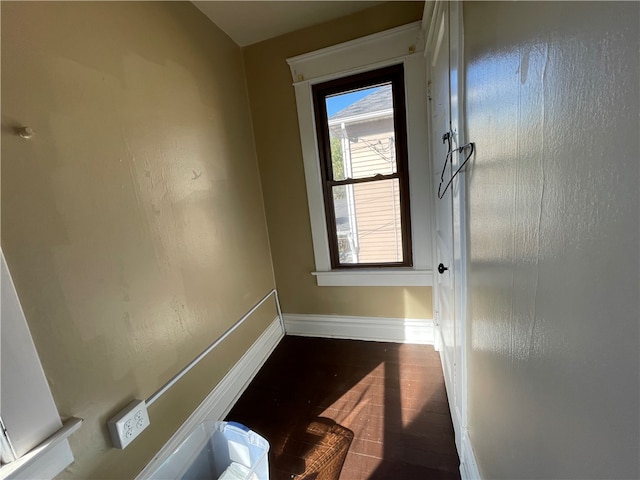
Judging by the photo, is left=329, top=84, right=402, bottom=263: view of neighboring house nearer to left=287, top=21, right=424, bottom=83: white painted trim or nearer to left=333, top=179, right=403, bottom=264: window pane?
left=333, top=179, right=403, bottom=264: window pane

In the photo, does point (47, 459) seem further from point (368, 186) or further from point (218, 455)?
point (368, 186)

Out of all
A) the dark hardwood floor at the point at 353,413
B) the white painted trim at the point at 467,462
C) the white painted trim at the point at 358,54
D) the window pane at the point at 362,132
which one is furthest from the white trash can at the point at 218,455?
the white painted trim at the point at 358,54

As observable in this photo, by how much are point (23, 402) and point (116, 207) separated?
69 cm

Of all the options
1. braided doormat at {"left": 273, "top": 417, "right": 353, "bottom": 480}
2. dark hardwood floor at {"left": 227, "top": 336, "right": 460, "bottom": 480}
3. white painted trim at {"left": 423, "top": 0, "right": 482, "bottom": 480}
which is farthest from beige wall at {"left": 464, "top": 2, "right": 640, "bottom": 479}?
braided doormat at {"left": 273, "top": 417, "right": 353, "bottom": 480}

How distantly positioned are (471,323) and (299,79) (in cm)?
193

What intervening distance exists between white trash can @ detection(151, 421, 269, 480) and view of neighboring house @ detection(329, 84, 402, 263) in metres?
1.40

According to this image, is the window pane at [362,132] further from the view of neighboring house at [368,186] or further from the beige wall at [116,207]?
the beige wall at [116,207]

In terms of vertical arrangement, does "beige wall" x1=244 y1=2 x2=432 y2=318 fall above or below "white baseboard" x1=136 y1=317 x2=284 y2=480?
above

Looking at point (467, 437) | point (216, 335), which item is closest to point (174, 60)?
point (216, 335)

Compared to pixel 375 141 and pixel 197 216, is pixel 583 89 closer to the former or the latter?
pixel 197 216

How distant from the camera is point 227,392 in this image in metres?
1.67

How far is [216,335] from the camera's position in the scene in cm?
163

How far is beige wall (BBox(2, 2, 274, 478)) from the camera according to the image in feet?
2.82

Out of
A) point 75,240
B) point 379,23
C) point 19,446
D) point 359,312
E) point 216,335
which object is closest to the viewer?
point 19,446
